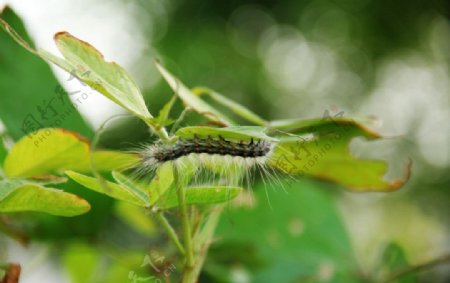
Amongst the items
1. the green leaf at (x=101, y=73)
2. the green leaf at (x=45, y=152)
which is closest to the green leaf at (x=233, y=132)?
the green leaf at (x=101, y=73)

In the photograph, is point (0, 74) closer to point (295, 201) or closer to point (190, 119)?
point (190, 119)

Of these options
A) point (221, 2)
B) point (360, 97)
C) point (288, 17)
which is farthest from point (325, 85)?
point (221, 2)

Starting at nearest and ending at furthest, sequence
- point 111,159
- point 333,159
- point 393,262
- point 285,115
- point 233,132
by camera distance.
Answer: point 233,132 → point 111,159 → point 333,159 → point 393,262 → point 285,115

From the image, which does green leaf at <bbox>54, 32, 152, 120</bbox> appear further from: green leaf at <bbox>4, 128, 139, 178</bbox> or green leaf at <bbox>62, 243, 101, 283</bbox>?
green leaf at <bbox>62, 243, 101, 283</bbox>

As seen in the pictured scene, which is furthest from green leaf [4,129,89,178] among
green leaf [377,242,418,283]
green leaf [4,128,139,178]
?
green leaf [377,242,418,283]

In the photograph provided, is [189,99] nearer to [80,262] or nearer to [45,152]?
[45,152]

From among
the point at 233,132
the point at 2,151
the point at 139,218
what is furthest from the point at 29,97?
the point at 233,132
